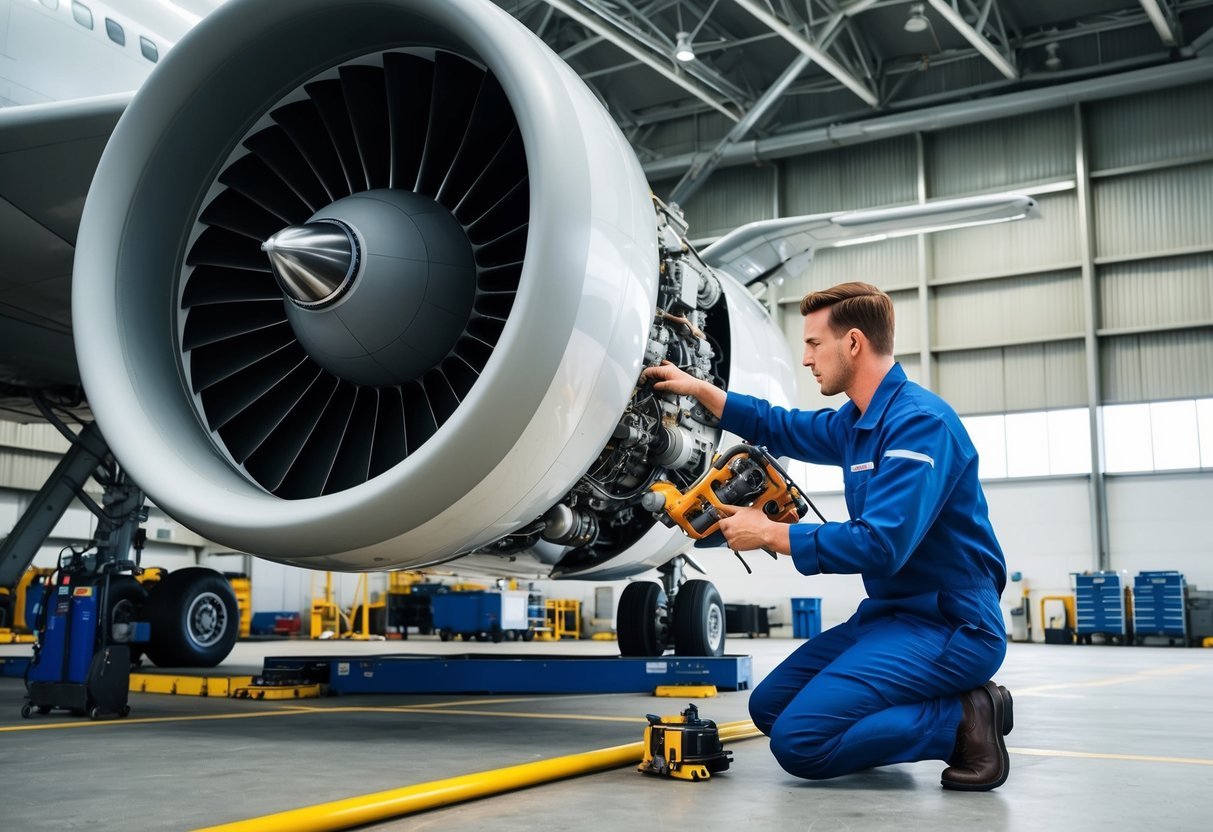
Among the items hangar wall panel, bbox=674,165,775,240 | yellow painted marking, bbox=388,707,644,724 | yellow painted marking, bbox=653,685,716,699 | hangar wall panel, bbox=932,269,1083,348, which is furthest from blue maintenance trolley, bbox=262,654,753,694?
hangar wall panel, bbox=674,165,775,240

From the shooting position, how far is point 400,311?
3.75 meters

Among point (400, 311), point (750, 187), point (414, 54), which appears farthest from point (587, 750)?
point (750, 187)

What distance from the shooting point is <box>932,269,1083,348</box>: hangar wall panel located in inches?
846

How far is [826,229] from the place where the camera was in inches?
293

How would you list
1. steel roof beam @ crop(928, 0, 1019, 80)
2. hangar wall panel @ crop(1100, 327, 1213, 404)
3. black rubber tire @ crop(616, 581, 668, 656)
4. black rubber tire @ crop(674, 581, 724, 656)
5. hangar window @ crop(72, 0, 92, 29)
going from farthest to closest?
1. hangar wall panel @ crop(1100, 327, 1213, 404)
2. steel roof beam @ crop(928, 0, 1019, 80)
3. black rubber tire @ crop(616, 581, 668, 656)
4. black rubber tire @ crop(674, 581, 724, 656)
5. hangar window @ crop(72, 0, 92, 29)

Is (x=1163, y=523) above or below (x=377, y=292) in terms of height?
below

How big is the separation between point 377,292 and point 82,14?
146 inches

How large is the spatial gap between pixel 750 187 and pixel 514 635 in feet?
37.3

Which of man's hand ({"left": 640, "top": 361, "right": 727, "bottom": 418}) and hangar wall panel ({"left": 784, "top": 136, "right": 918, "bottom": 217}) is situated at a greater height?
hangar wall panel ({"left": 784, "top": 136, "right": 918, "bottom": 217})

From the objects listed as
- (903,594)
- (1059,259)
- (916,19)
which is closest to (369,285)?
(903,594)

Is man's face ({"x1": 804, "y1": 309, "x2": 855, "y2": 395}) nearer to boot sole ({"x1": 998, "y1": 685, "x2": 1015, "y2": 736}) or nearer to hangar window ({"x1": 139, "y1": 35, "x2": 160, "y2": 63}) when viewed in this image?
boot sole ({"x1": 998, "y1": 685, "x2": 1015, "y2": 736})

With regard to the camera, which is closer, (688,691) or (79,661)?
(79,661)

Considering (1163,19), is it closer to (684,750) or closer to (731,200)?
(731,200)

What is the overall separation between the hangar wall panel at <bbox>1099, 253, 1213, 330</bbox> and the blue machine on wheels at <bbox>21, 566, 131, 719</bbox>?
20010 millimetres
